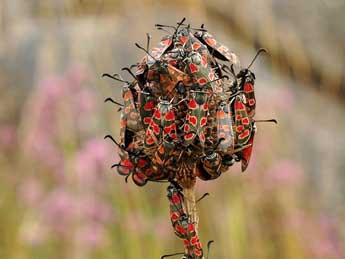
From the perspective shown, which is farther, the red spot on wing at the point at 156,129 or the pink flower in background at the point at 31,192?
the pink flower in background at the point at 31,192

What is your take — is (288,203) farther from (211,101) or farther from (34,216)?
(211,101)

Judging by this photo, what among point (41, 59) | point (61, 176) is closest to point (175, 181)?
point (61, 176)

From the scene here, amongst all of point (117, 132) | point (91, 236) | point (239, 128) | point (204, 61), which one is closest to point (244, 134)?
point (239, 128)

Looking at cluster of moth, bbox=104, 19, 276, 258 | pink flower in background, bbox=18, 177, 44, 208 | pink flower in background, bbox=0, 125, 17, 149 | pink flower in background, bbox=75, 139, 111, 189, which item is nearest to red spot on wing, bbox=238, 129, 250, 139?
cluster of moth, bbox=104, 19, 276, 258

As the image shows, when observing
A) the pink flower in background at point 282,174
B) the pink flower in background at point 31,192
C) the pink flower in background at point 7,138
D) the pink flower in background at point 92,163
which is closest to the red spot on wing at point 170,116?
the pink flower in background at point 92,163

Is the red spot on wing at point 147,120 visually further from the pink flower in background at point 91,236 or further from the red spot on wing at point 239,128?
the pink flower in background at point 91,236

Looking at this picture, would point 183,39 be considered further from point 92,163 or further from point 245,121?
point 92,163

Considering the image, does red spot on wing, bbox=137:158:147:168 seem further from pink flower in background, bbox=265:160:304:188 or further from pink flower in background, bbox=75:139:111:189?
pink flower in background, bbox=265:160:304:188
